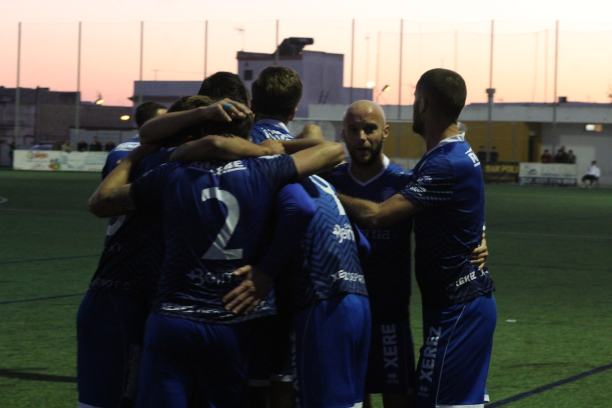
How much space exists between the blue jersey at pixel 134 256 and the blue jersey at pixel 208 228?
40 centimetres

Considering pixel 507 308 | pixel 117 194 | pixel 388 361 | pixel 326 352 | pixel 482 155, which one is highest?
pixel 482 155

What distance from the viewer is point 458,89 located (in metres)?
4.03

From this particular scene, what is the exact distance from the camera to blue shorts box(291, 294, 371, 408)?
3.45m

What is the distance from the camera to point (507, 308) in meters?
9.30

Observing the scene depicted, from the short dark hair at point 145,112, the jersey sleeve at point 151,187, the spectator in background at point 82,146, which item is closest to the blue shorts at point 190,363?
the jersey sleeve at point 151,187

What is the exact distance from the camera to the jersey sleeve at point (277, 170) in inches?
→ 131

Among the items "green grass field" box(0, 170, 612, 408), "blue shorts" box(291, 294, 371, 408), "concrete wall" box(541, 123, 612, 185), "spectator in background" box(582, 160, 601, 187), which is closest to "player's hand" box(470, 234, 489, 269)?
"blue shorts" box(291, 294, 371, 408)

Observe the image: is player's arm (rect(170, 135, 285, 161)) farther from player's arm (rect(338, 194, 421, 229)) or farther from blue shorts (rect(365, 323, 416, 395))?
blue shorts (rect(365, 323, 416, 395))

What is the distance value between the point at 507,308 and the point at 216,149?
21.7ft

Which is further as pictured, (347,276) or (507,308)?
(507,308)

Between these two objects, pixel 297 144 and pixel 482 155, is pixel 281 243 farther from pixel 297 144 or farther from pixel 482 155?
pixel 482 155

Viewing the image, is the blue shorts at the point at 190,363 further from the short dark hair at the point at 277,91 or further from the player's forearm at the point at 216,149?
the short dark hair at the point at 277,91

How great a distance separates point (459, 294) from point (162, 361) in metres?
1.40

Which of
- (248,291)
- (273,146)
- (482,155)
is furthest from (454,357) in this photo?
(482,155)
